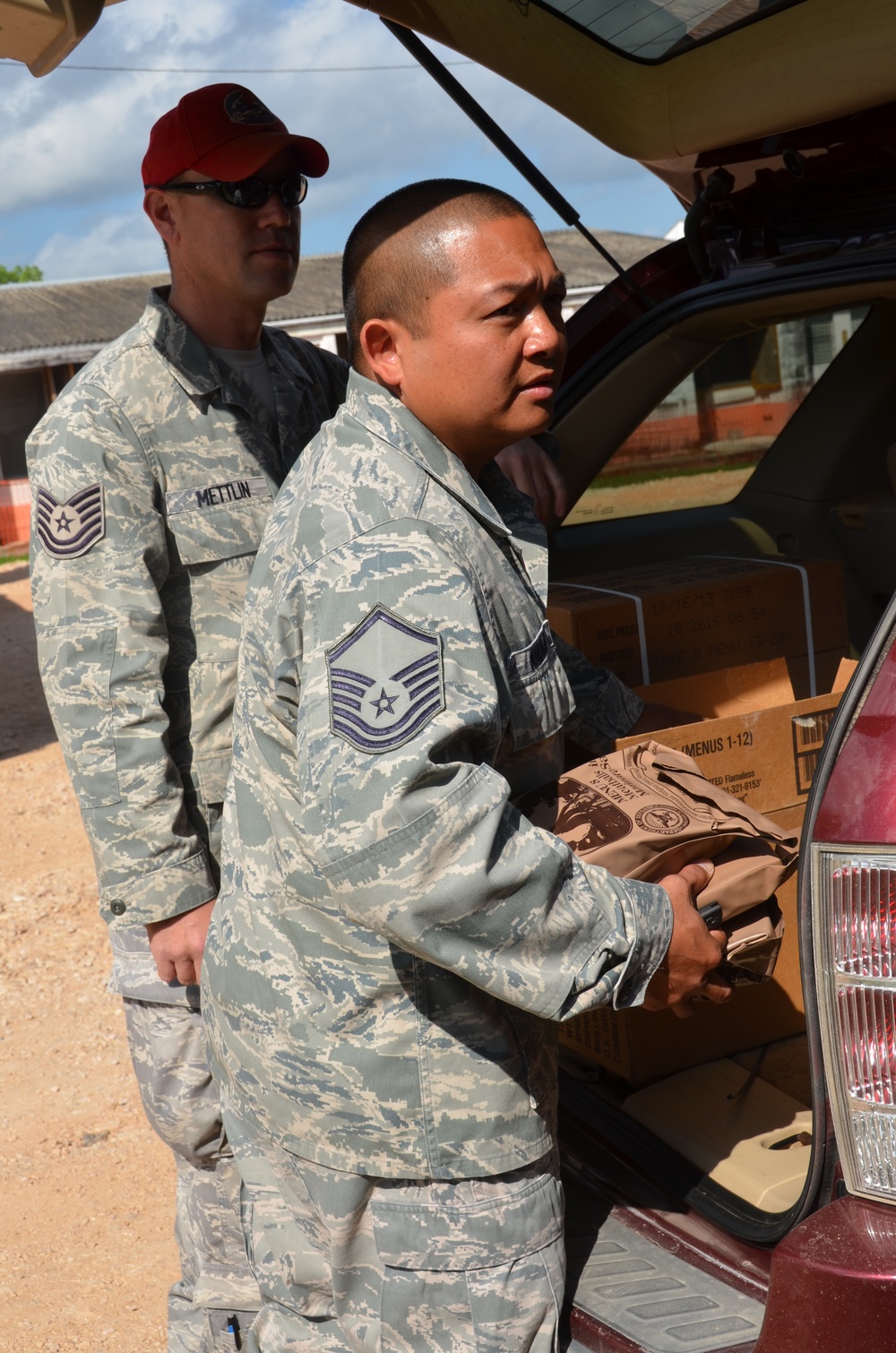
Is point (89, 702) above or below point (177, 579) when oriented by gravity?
below

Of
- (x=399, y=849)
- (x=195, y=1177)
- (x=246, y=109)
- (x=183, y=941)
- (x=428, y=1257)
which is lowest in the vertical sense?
(x=195, y=1177)

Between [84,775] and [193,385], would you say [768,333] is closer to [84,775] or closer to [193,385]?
[193,385]

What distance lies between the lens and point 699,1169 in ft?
6.18

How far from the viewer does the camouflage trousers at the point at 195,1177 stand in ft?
7.04

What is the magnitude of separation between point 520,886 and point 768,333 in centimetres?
222

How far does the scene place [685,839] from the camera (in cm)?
159

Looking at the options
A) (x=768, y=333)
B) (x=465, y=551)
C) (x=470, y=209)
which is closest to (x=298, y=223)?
(x=470, y=209)

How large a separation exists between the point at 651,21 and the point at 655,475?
43.5 inches

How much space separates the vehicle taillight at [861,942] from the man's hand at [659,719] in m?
0.82

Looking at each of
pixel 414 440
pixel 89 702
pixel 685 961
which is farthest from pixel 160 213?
pixel 685 961

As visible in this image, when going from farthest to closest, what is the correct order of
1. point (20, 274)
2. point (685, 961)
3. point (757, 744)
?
point (20, 274) < point (757, 744) < point (685, 961)

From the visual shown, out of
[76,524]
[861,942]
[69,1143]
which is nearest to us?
[861,942]

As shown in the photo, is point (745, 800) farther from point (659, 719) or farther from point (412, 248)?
point (412, 248)

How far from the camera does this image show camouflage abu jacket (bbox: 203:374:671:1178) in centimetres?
129
